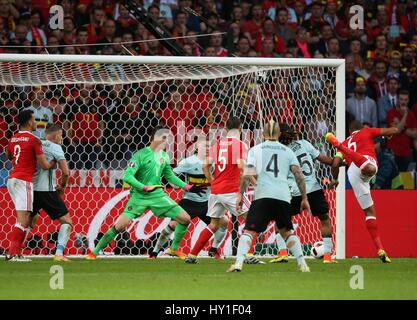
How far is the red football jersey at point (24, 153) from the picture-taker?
615 inches

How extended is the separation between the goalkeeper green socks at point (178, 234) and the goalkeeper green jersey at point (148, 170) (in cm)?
63

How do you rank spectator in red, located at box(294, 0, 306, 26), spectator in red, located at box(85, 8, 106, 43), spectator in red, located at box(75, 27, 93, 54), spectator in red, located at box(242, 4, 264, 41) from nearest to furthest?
spectator in red, located at box(75, 27, 93, 54) → spectator in red, located at box(85, 8, 106, 43) → spectator in red, located at box(242, 4, 264, 41) → spectator in red, located at box(294, 0, 306, 26)

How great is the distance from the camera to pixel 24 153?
15672 millimetres

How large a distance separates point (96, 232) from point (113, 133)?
66.3 inches

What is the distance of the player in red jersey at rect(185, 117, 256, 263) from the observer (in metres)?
15.5

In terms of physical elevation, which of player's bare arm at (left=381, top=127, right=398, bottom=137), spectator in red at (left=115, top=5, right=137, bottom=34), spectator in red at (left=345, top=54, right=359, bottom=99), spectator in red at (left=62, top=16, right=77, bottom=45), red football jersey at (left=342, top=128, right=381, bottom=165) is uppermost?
spectator in red at (left=115, top=5, right=137, bottom=34)

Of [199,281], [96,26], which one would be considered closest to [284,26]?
[96,26]

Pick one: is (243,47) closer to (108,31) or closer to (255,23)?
(255,23)

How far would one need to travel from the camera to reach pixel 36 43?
2011 centimetres

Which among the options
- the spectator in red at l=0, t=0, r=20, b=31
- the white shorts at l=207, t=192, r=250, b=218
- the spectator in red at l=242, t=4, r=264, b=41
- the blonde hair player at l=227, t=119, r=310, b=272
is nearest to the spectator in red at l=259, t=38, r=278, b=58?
the spectator in red at l=242, t=4, r=264, b=41

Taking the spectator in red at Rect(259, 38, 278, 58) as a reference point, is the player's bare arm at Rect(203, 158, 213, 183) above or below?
below

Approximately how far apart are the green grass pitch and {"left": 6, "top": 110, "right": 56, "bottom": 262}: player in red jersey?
0.53 m

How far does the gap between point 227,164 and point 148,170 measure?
120 centimetres

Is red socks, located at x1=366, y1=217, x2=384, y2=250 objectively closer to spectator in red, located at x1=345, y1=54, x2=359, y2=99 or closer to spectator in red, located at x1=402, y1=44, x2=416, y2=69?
spectator in red, located at x1=345, y1=54, x2=359, y2=99
